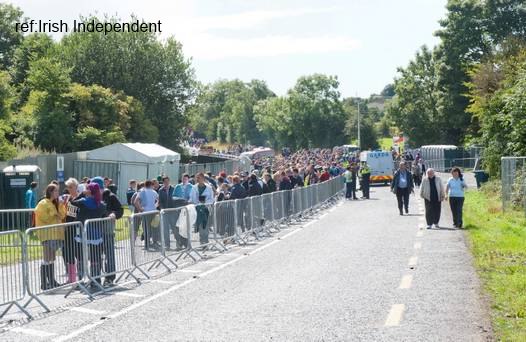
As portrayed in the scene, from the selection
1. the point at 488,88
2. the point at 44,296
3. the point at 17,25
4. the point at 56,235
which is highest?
the point at 17,25

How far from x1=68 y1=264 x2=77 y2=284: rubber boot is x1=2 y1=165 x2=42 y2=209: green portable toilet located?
63.4ft

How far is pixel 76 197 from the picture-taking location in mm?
15328

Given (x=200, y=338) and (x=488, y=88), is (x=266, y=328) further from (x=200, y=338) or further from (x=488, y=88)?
(x=488, y=88)

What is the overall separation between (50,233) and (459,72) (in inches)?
2853

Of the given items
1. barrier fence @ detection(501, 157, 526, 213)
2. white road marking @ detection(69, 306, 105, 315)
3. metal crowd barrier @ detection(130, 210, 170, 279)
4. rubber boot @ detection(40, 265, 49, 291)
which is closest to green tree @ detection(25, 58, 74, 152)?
barrier fence @ detection(501, 157, 526, 213)

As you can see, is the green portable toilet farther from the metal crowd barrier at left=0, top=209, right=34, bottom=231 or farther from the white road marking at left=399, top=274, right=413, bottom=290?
the white road marking at left=399, top=274, right=413, bottom=290

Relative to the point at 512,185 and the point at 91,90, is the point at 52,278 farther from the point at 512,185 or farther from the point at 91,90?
the point at 91,90

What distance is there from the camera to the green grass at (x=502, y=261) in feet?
34.0

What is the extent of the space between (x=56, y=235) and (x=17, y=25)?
81.3 meters

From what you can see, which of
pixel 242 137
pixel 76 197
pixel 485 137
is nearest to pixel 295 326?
pixel 76 197

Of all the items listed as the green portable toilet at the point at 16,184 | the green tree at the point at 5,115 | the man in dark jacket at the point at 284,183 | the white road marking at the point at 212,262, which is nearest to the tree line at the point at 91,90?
the green tree at the point at 5,115

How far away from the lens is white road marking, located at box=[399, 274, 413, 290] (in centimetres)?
1320

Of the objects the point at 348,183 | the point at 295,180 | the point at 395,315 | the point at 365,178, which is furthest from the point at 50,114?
the point at 395,315

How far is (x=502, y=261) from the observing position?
16.3 m
